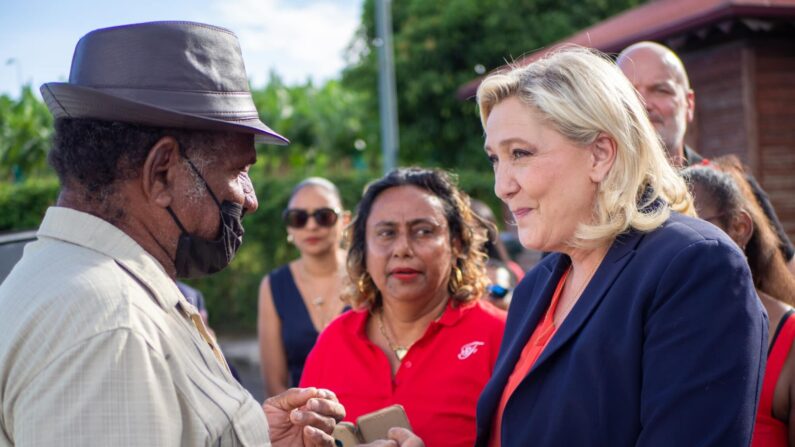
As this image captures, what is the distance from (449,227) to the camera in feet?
11.6

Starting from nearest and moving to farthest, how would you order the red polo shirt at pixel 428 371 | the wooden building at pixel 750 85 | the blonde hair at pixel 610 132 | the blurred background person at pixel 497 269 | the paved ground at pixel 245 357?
the blonde hair at pixel 610 132 → the red polo shirt at pixel 428 371 → the blurred background person at pixel 497 269 → the wooden building at pixel 750 85 → the paved ground at pixel 245 357

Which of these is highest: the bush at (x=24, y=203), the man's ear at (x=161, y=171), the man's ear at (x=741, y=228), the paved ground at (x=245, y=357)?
the man's ear at (x=161, y=171)

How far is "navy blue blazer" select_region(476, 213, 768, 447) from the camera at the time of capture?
1796 mm

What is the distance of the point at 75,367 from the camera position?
4.99ft

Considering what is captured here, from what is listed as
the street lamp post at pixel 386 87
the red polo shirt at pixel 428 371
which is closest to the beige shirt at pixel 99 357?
the red polo shirt at pixel 428 371

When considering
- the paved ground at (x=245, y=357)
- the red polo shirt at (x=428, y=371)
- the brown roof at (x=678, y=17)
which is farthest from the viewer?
the paved ground at (x=245, y=357)

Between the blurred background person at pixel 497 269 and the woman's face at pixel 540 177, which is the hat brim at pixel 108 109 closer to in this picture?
the woman's face at pixel 540 177

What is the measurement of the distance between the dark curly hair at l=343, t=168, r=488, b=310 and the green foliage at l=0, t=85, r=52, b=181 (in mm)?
16994

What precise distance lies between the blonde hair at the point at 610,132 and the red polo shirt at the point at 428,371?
1.06 m

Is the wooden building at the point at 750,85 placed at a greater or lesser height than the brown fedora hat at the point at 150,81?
lesser

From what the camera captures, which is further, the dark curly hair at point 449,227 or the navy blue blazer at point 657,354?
the dark curly hair at point 449,227

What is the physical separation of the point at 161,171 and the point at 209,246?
0.23 meters

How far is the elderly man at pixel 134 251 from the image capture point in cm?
154

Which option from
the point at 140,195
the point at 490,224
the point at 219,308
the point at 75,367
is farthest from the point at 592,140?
the point at 219,308
